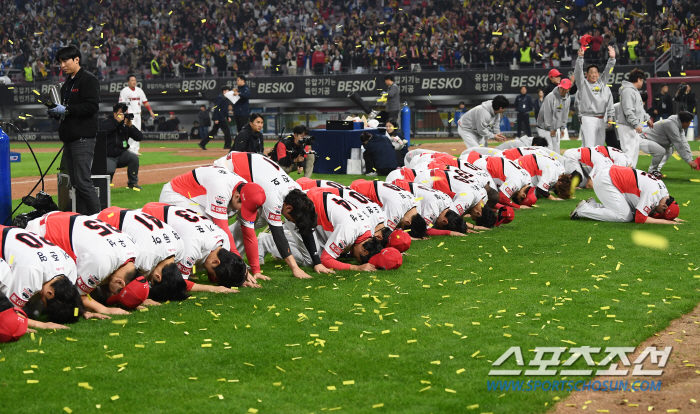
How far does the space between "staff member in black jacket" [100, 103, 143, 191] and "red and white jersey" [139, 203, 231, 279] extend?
7068mm

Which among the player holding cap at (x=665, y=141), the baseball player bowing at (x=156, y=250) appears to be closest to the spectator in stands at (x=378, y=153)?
the player holding cap at (x=665, y=141)

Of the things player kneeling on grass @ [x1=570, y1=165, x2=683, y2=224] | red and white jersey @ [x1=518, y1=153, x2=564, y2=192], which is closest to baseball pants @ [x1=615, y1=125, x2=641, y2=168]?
red and white jersey @ [x1=518, y1=153, x2=564, y2=192]

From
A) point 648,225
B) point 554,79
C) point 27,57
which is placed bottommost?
point 648,225

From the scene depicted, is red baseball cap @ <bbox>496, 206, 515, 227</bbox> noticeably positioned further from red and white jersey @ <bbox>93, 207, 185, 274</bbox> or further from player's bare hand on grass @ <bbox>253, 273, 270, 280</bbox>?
red and white jersey @ <bbox>93, 207, 185, 274</bbox>

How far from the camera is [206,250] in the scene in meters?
6.39

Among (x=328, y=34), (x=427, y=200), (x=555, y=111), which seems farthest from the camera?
(x=328, y=34)

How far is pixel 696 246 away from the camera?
8.69m

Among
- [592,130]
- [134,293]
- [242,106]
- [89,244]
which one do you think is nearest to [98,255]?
[89,244]

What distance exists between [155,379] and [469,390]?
5.85 ft

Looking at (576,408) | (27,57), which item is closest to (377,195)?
(576,408)

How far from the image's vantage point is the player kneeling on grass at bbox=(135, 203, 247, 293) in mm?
6332

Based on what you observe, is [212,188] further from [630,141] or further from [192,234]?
[630,141]

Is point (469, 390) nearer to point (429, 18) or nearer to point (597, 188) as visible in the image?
point (597, 188)

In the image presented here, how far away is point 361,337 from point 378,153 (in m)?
11.8
